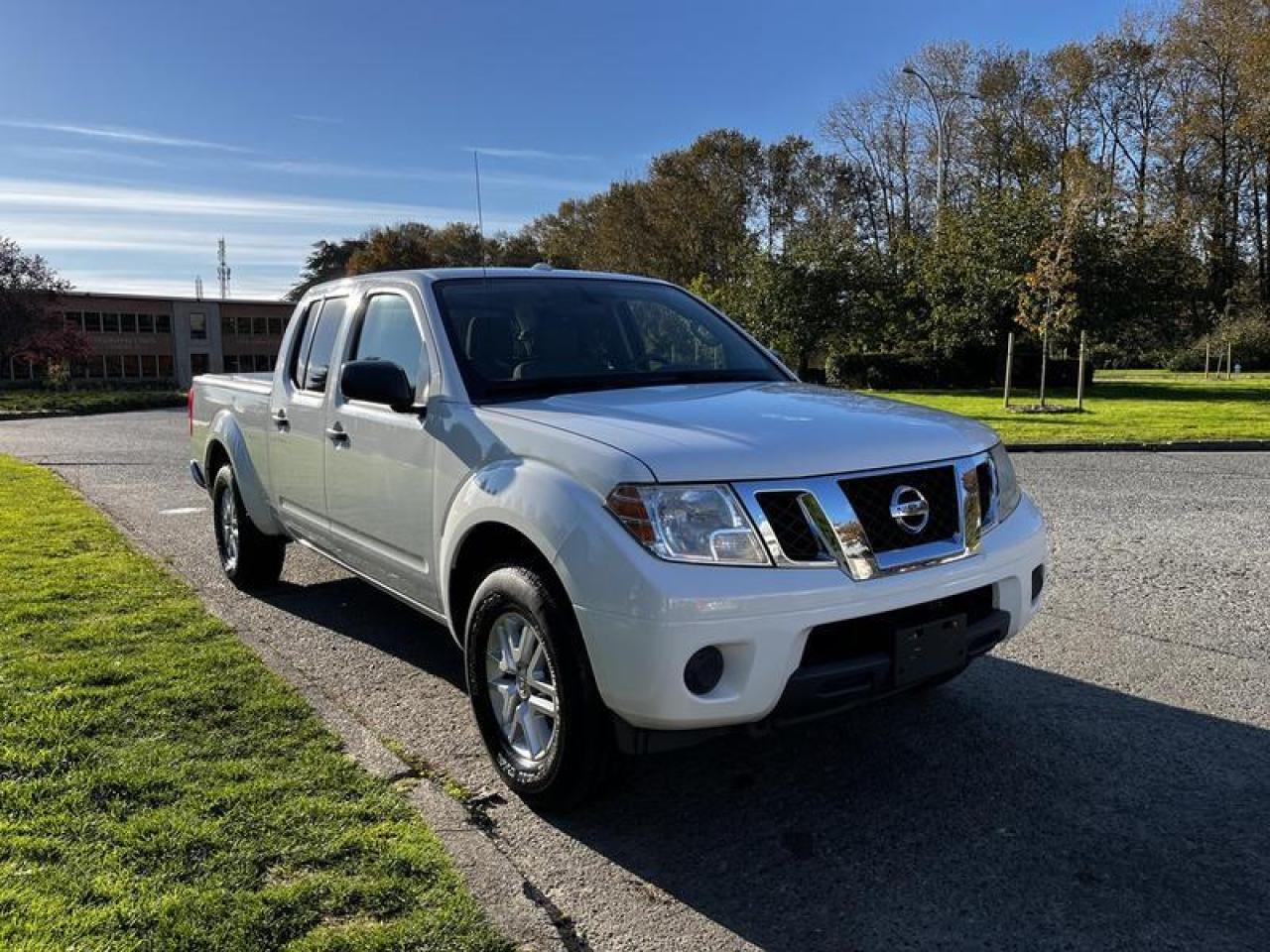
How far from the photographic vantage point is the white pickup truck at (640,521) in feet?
9.55

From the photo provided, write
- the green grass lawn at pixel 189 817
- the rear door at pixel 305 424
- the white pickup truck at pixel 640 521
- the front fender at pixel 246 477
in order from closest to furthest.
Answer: the green grass lawn at pixel 189 817, the white pickup truck at pixel 640 521, the rear door at pixel 305 424, the front fender at pixel 246 477

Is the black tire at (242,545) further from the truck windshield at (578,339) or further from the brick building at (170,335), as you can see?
the brick building at (170,335)

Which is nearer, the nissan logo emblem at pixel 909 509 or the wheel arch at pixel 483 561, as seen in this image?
the nissan logo emblem at pixel 909 509

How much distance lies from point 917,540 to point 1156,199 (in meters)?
48.7

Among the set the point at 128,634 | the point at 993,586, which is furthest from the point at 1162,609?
the point at 128,634

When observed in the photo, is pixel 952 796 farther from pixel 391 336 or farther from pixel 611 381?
pixel 391 336

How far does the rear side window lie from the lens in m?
4.29

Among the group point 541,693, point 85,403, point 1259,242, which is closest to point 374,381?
point 541,693

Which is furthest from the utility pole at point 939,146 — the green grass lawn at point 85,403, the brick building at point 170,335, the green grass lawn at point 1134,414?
the brick building at point 170,335

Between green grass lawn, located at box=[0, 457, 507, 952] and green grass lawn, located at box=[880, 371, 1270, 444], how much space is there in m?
12.5

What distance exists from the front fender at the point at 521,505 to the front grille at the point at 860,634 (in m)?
0.78

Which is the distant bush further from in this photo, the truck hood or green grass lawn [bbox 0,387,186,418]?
the truck hood

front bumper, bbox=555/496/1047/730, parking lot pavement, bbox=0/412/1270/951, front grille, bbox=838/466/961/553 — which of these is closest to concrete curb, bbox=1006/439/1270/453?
parking lot pavement, bbox=0/412/1270/951

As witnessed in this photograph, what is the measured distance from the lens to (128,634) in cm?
512
